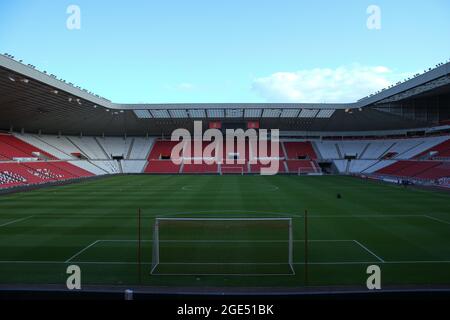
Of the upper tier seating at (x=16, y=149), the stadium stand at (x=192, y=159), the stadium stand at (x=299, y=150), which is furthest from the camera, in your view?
the stadium stand at (x=299, y=150)

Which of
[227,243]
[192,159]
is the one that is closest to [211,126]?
[192,159]

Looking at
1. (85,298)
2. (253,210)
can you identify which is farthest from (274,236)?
(85,298)

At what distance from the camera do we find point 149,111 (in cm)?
5547

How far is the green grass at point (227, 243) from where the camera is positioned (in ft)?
34.2

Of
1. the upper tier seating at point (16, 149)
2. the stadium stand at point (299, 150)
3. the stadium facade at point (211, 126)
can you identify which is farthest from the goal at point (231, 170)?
the upper tier seating at point (16, 149)

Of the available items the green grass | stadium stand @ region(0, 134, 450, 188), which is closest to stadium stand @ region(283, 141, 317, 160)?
stadium stand @ region(0, 134, 450, 188)

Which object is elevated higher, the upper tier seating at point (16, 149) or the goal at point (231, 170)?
the upper tier seating at point (16, 149)

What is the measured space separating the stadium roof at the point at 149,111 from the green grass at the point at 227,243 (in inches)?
568

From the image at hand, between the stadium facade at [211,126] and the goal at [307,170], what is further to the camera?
the goal at [307,170]

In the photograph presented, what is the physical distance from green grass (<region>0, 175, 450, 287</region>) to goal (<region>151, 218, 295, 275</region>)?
1.6 inches

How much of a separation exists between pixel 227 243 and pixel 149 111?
44.5 m

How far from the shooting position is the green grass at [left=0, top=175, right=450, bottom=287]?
34.2 ft

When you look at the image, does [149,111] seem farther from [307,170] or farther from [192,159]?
[307,170]

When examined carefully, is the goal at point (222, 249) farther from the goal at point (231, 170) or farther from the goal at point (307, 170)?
the goal at point (307, 170)
